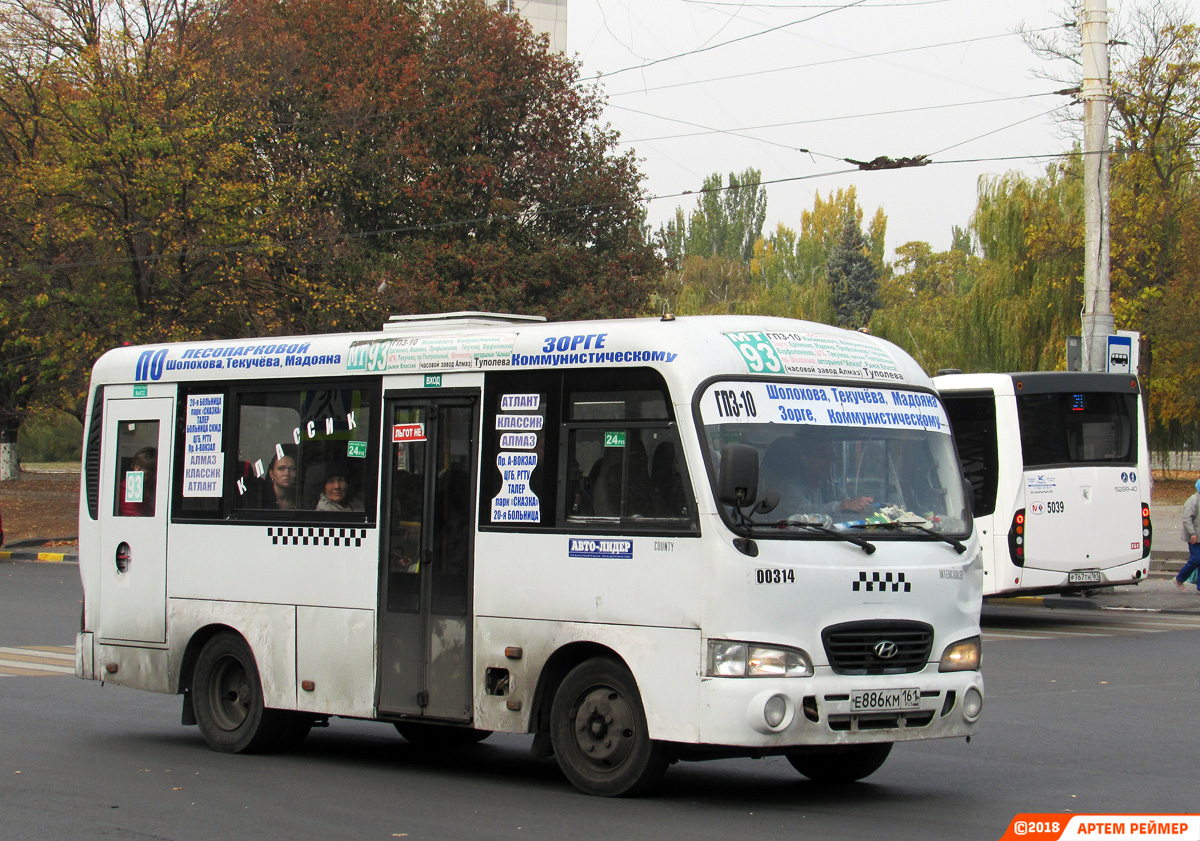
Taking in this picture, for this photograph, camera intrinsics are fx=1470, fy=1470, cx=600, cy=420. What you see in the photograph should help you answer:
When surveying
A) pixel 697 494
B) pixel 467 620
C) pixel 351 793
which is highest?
pixel 697 494

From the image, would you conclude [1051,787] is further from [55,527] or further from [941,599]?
[55,527]

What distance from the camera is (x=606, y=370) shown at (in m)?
8.67

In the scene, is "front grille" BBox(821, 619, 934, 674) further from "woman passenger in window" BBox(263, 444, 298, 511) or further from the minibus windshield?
"woman passenger in window" BBox(263, 444, 298, 511)

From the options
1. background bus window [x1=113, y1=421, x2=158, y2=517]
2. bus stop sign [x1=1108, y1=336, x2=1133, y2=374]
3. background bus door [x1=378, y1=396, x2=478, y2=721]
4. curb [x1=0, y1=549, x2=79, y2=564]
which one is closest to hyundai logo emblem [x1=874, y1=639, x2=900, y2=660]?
background bus door [x1=378, y1=396, x2=478, y2=721]

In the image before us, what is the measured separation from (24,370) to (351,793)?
37.0 m

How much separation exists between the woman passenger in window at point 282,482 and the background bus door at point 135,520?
1.07 meters

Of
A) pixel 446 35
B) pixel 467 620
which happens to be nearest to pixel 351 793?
pixel 467 620

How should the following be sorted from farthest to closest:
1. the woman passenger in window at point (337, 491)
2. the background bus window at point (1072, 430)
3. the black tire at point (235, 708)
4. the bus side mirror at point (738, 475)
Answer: the background bus window at point (1072, 430)
the black tire at point (235, 708)
the woman passenger in window at point (337, 491)
the bus side mirror at point (738, 475)

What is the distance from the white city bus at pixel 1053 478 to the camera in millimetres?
20047

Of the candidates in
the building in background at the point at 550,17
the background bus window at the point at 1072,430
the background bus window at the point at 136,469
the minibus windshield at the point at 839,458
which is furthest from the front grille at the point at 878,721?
the building in background at the point at 550,17

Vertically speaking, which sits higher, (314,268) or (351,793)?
(314,268)

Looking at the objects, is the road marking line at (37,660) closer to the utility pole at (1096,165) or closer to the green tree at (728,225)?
the utility pole at (1096,165)

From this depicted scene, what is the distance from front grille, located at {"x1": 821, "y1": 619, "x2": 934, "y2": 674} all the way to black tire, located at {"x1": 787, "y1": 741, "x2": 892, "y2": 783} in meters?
0.88

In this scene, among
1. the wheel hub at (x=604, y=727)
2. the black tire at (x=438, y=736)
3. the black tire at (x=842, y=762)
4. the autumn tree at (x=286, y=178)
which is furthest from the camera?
the autumn tree at (x=286, y=178)
